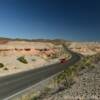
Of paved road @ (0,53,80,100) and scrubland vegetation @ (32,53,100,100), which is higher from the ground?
scrubland vegetation @ (32,53,100,100)

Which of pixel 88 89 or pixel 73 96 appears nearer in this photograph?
pixel 73 96

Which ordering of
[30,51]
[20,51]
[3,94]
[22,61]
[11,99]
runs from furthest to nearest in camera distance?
[30,51] < [20,51] < [22,61] < [3,94] < [11,99]

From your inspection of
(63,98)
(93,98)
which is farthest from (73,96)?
(93,98)

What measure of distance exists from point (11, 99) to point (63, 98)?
24.5 ft

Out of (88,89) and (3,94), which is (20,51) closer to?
(3,94)

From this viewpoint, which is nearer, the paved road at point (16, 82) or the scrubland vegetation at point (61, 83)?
the scrubland vegetation at point (61, 83)

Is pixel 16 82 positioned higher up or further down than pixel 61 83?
further down

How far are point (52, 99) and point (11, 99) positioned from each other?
6802mm

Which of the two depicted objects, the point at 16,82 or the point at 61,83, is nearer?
the point at 61,83

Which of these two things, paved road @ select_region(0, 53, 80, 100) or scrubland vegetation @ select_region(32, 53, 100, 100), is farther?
paved road @ select_region(0, 53, 80, 100)

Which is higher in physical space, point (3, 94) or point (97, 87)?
point (97, 87)

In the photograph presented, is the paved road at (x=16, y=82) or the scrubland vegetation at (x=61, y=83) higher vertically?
the scrubland vegetation at (x=61, y=83)

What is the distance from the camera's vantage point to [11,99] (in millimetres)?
→ 20516

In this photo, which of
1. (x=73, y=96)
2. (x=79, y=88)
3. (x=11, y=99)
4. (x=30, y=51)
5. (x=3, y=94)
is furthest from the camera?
(x=30, y=51)
